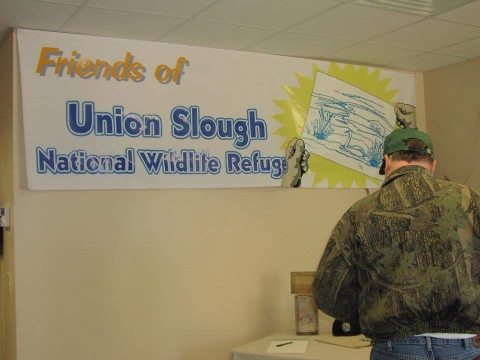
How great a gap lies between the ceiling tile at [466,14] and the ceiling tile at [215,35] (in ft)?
3.22

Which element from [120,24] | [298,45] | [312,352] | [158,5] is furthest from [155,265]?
[298,45]

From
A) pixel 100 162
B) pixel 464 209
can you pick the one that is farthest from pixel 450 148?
pixel 464 209

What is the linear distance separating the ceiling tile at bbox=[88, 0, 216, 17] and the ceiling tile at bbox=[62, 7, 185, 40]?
0.21 feet

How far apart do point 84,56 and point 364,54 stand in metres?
1.87

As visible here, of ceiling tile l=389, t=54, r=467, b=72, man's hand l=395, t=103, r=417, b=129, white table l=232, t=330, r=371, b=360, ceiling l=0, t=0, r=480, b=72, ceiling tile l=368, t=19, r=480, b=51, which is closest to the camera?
white table l=232, t=330, r=371, b=360

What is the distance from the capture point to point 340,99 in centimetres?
451

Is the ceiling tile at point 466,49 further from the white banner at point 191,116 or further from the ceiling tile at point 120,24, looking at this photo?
the ceiling tile at point 120,24

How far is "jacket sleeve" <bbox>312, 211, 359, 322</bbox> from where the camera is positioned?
213cm

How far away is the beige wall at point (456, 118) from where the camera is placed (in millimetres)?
4539

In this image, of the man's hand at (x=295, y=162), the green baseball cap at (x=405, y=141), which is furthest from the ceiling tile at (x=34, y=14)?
the green baseball cap at (x=405, y=141)

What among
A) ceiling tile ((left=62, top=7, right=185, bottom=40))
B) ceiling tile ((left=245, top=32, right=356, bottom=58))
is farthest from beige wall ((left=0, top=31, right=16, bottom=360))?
ceiling tile ((left=245, top=32, right=356, bottom=58))

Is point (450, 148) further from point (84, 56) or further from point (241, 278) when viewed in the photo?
point (84, 56)

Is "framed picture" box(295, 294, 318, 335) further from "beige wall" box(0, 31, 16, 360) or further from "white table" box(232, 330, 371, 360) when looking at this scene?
"beige wall" box(0, 31, 16, 360)

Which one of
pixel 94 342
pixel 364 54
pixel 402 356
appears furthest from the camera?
pixel 364 54
